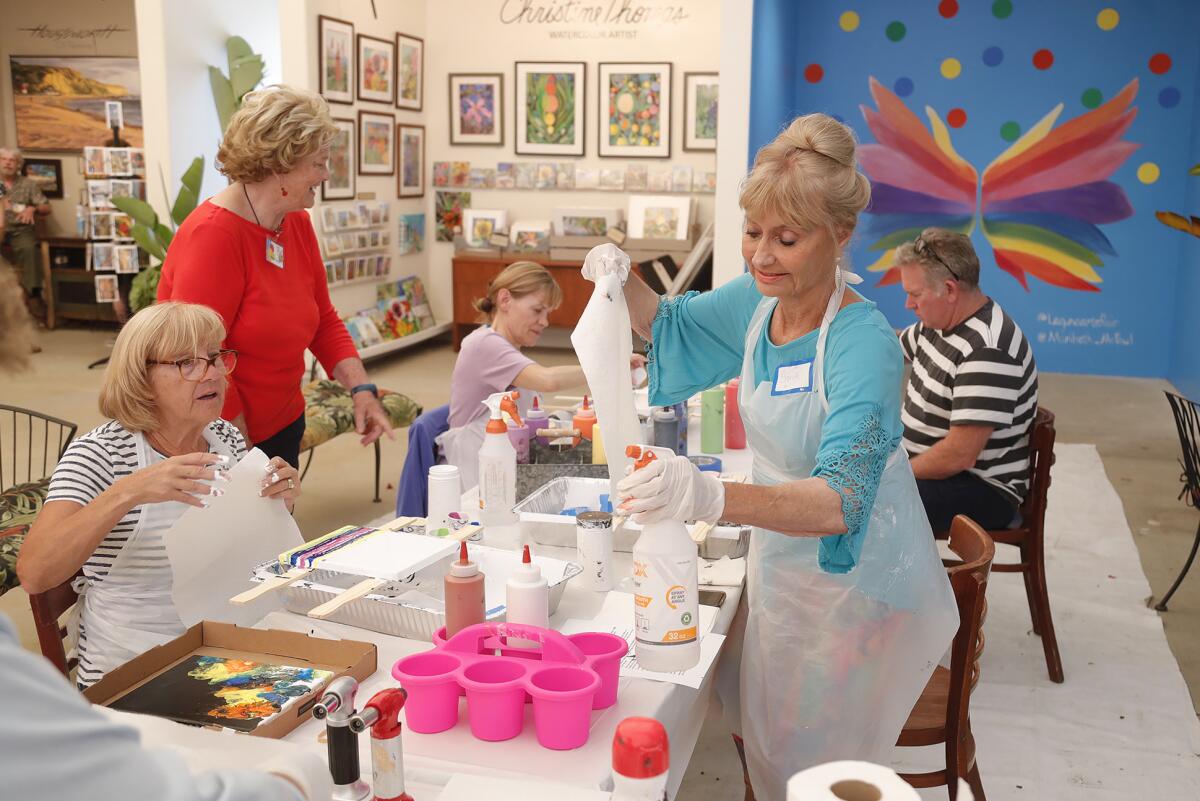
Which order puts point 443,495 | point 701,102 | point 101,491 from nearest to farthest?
1. point 101,491
2. point 443,495
3. point 701,102

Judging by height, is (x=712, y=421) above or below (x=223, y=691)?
above

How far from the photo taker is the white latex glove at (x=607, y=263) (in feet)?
7.53

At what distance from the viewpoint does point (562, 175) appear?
9.68 metres

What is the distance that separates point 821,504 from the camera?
1.78 m

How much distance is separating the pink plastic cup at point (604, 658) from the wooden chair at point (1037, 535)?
210 cm

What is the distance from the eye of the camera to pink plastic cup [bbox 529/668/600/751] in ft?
5.21

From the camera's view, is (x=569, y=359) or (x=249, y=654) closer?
(x=249, y=654)

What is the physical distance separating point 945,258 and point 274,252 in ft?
6.91

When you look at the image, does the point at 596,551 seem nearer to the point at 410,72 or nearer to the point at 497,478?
the point at 497,478

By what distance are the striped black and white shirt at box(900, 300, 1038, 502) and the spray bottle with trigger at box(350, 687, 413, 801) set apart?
2.54m

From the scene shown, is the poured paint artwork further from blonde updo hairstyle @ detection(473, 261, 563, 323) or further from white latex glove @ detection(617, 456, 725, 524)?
blonde updo hairstyle @ detection(473, 261, 563, 323)

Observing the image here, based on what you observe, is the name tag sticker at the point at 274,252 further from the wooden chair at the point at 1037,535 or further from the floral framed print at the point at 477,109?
the floral framed print at the point at 477,109

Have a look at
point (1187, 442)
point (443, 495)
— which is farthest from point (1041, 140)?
point (443, 495)

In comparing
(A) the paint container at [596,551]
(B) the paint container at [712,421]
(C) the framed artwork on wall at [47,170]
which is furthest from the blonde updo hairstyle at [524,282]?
(C) the framed artwork on wall at [47,170]
